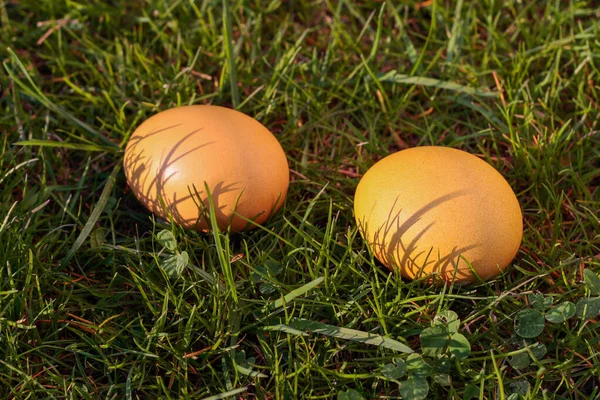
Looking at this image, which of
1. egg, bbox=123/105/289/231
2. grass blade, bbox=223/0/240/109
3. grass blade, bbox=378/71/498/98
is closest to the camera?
egg, bbox=123/105/289/231

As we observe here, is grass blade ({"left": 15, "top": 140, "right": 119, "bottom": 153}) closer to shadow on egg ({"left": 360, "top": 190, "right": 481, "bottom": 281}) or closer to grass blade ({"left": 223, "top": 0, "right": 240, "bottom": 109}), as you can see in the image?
grass blade ({"left": 223, "top": 0, "right": 240, "bottom": 109})

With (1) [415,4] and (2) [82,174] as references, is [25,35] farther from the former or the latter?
(1) [415,4]

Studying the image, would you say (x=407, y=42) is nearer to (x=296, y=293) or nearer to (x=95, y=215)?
(x=296, y=293)

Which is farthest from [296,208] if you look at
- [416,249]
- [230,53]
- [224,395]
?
[224,395]

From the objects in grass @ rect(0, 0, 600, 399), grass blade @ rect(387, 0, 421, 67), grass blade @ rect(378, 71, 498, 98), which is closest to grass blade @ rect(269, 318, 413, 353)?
grass @ rect(0, 0, 600, 399)

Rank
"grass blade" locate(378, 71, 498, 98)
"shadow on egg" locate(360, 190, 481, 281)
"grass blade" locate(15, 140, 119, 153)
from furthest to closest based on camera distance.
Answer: "grass blade" locate(378, 71, 498, 98), "grass blade" locate(15, 140, 119, 153), "shadow on egg" locate(360, 190, 481, 281)

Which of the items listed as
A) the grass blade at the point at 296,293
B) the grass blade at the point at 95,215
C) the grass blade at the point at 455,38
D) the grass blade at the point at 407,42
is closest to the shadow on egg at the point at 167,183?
the grass blade at the point at 95,215
